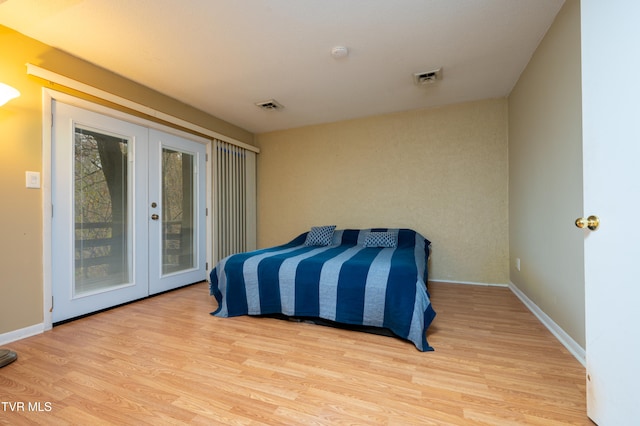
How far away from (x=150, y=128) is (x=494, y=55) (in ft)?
11.6

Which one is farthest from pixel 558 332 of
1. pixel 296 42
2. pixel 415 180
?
pixel 296 42

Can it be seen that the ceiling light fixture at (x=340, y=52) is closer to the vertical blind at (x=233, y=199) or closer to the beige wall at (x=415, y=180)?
the beige wall at (x=415, y=180)

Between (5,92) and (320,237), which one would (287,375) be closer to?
(320,237)

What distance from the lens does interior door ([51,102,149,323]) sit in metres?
2.26

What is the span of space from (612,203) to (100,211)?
3550mm

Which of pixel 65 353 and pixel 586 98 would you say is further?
pixel 65 353

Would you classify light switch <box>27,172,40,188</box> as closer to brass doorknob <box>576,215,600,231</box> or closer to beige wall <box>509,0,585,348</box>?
brass doorknob <box>576,215,600,231</box>

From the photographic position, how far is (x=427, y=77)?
2715mm

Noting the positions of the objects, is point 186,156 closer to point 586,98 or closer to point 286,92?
point 286,92

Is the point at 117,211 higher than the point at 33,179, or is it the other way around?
the point at 33,179

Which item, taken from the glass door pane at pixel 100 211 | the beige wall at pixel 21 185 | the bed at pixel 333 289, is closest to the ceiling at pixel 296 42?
the beige wall at pixel 21 185

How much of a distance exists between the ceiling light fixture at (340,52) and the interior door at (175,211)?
217 centimetres

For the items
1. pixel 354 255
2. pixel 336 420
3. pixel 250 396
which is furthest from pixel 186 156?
pixel 336 420

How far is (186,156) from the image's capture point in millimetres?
3426
